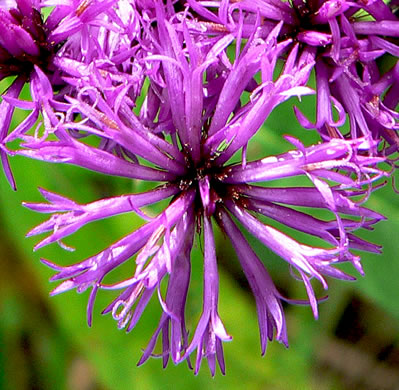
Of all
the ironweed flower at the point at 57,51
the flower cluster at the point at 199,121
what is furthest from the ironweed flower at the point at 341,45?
the ironweed flower at the point at 57,51

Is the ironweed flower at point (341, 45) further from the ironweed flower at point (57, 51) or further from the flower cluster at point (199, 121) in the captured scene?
the ironweed flower at point (57, 51)

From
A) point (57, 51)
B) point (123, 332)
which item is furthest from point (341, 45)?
point (123, 332)

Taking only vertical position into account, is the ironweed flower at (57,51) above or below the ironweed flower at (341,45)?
above

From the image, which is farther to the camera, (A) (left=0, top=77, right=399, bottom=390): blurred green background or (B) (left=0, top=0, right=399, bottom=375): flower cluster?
(A) (left=0, top=77, right=399, bottom=390): blurred green background

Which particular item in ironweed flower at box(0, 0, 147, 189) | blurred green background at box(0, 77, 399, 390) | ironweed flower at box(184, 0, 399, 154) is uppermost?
ironweed flower at box(0, 0, 147, 189)

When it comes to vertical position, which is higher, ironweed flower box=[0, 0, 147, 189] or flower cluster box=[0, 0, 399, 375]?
ironweed flower box=[0, 0, 147, 189]

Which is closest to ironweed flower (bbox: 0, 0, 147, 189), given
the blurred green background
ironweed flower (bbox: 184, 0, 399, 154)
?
ironweed flower (bbox: 184, 0, 399, 154)

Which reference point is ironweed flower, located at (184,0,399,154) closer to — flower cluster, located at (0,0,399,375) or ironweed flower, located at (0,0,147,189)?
flower cluster, located at (0,0,399,375)
